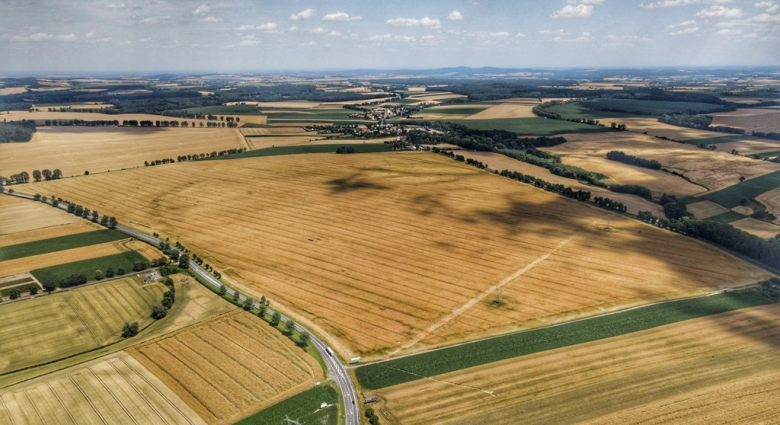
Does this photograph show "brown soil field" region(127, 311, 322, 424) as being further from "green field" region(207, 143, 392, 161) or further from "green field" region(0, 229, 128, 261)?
"green field" region(207, 143, 392, 161)

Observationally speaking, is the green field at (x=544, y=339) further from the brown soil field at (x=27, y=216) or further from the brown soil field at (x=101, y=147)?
the brown soil field at (x=101, y=147)

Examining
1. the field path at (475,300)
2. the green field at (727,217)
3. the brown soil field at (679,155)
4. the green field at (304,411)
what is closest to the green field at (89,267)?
the green field at (304,411)

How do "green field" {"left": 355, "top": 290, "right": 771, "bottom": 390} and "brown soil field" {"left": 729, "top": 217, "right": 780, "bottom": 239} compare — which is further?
"brown soil field" {"left": 729, "top": 217, "right": 780, "bottom": 239}

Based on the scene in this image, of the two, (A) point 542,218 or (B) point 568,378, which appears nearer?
(B) point 568,378

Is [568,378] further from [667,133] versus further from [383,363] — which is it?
[667,133]

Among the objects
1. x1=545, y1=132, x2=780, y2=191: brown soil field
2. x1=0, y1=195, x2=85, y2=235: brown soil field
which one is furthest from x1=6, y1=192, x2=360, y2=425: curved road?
x1=545, y1=132, x2=780, y2=191: brown soil field

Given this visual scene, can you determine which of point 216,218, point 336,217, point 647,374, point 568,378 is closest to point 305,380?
point 568,378

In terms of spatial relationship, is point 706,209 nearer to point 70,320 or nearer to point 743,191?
point 743,191

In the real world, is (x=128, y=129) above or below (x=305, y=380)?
above
